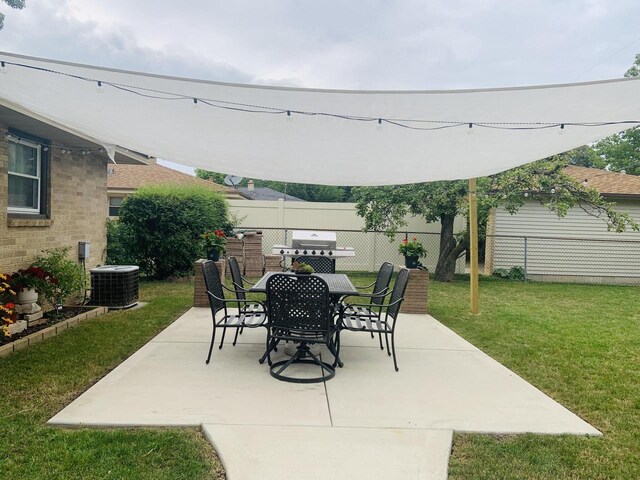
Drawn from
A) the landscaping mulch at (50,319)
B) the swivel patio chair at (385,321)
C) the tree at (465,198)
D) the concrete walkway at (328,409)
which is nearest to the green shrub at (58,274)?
the landscaping mulch at (50,319)

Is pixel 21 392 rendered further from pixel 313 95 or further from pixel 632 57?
pixel 632 57

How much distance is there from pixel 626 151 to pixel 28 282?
971 inches

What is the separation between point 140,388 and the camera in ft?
11.5

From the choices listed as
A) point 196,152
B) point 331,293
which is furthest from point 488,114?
point 196,152

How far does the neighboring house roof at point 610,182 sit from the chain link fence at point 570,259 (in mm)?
1430

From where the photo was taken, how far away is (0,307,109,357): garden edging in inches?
170

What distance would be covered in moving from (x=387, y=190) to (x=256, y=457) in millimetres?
→ 9640

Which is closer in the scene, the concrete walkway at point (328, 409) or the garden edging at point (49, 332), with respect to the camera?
the concrete walkway at point (328, 409)

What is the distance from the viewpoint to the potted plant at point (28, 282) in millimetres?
5145

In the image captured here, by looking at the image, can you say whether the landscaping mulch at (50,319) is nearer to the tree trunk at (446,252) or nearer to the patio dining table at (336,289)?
the patio dining table at (336,289)

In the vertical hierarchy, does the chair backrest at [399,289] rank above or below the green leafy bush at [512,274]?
above

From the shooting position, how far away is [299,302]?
3746 millimetres

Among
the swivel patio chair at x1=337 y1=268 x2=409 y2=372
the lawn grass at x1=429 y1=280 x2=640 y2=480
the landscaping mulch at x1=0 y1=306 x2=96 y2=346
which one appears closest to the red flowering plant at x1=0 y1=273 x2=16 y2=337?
the landscaping mulch at x1=0 y1=306 x2=96 y2=346

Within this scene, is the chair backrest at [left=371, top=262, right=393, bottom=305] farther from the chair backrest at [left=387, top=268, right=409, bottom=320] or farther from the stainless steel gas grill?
the stainless steel gas grill
